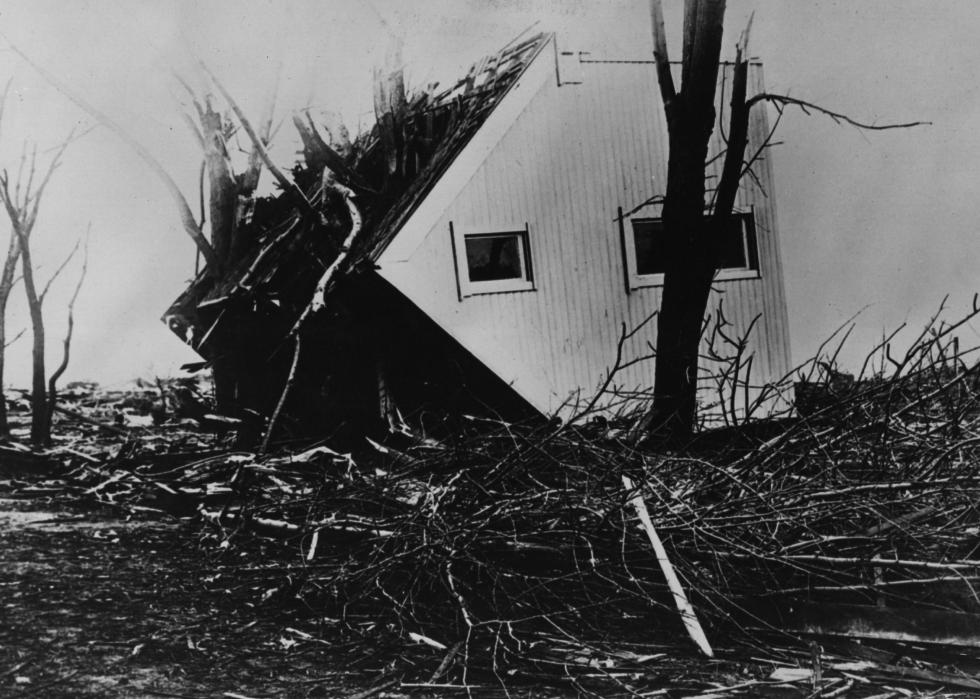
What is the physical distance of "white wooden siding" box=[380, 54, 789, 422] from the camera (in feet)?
20.0

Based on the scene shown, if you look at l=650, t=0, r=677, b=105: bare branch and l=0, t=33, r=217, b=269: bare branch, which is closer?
l=0, t=33, r=217, b=269: bare branch

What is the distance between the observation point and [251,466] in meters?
4.78

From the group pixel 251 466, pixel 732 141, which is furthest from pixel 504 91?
pixel 251 466

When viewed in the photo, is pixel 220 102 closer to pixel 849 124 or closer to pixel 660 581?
pixel 660 581

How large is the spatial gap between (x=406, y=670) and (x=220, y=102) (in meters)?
3.43

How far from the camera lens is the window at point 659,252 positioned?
6.48 metres

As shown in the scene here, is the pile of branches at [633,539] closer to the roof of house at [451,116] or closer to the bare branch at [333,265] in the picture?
the bare branch at [333,265]

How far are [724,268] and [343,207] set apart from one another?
305 centimetres

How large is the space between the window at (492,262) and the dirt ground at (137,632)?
8.75ft

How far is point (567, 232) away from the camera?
6340 millimetres

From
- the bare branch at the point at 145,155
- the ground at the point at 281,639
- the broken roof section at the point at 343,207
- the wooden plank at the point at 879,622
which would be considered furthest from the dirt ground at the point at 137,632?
the bare branch at the point at 145,155

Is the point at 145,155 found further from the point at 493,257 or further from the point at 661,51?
the point at 661,51

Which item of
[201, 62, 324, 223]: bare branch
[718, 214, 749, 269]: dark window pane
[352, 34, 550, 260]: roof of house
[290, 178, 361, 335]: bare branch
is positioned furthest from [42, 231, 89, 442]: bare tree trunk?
[718, 214, 749, 269]: dark window pane

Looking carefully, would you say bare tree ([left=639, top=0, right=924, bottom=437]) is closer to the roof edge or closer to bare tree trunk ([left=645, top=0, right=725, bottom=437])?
bare tree trunk ([left=645, top=0, right=725, bottom=437])
